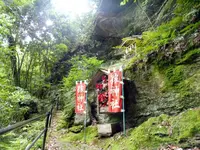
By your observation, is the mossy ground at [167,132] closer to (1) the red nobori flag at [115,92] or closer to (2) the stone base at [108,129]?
(2) the stone base at [108,129]

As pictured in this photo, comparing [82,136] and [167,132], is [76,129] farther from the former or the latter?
[167,132]

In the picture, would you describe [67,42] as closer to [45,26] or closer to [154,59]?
[45,26]

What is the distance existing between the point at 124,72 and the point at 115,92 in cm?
95

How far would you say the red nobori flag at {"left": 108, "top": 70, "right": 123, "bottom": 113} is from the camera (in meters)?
5.52

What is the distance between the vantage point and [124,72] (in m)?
6.30

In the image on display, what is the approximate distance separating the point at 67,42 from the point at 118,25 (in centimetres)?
630

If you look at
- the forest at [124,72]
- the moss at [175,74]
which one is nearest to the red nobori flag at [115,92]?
the forest at [124,72]

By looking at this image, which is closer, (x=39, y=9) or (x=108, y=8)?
(x=108, y=8)

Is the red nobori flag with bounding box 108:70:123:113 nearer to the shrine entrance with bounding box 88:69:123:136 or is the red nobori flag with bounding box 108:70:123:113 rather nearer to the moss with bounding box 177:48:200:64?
Result: the shrine entrance with bounding box 88:69:123:136

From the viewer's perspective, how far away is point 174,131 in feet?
12.0

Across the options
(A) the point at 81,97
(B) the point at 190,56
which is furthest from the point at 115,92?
(B) the point at 190,56

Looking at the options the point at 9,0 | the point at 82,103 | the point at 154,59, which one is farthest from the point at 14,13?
the point at 154,59

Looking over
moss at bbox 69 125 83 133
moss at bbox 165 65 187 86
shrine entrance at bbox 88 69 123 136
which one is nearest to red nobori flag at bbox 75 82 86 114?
shrine entrance at bbox 88 69 123 136

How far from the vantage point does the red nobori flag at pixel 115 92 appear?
5523 millimetres
